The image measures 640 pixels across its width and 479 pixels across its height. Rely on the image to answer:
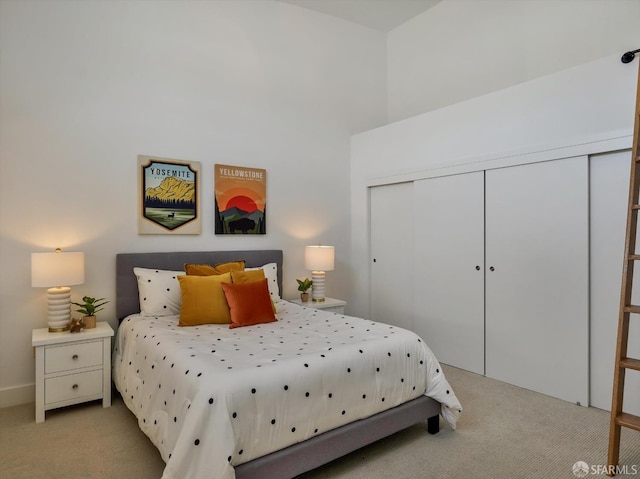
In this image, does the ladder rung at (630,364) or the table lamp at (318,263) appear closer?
the ladder rung at (630,364)

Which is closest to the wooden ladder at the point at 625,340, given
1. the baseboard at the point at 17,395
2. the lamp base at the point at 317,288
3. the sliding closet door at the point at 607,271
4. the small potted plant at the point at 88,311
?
the sliding closet door at the point at 607,271

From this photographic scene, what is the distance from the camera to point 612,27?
10.1 ft

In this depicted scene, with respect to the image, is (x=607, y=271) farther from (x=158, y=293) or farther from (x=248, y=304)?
(x=158, y=293)

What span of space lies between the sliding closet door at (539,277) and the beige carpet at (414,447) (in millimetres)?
318

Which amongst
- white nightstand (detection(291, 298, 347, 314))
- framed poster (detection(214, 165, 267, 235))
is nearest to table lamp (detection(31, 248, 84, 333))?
framed poster (detection(214, 165, 267, 235))

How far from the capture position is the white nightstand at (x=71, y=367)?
2.58 m

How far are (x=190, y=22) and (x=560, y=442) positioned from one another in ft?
14.0

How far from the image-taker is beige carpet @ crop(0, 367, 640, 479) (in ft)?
6.71

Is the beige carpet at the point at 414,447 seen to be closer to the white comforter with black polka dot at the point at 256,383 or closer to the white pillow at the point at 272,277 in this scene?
the white comforter with black polka dot at the point at 256,383

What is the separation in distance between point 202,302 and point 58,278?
952 mm

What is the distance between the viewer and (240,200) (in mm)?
3855

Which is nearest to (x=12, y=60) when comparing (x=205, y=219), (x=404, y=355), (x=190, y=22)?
(x=190, y=22)

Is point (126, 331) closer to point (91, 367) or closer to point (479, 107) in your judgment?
point (91, 367)

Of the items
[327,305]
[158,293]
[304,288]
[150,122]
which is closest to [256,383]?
[158,293]
